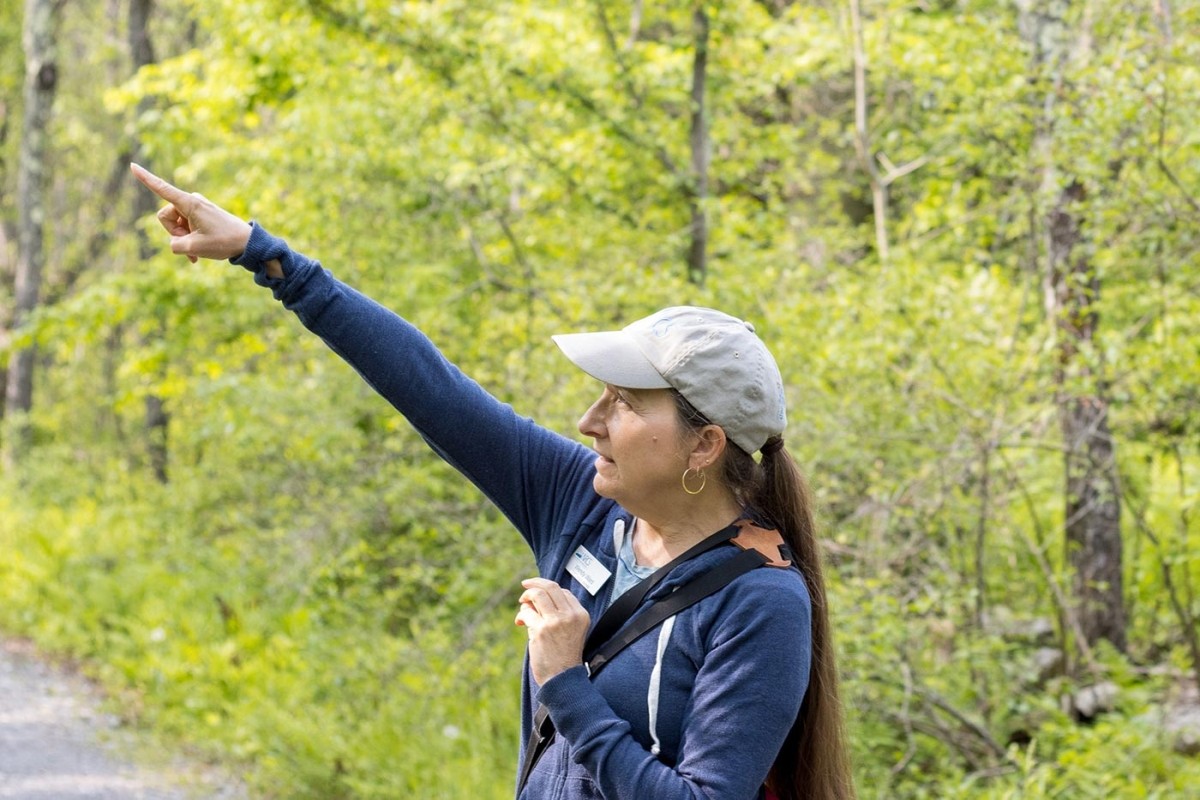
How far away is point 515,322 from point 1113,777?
3.47m

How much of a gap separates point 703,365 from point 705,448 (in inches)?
6.0

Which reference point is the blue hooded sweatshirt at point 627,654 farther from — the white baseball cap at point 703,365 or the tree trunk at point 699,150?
the tree trunk at point 699,150

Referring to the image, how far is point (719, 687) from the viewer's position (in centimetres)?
199

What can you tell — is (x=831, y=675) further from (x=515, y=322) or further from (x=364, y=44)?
(x=364, y=44)

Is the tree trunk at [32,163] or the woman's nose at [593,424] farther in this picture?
the tree trunk at [32,163]

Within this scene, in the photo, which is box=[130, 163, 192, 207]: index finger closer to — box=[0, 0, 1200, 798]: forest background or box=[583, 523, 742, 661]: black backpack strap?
box=[583, 523, 742, 661]: black backpack strap

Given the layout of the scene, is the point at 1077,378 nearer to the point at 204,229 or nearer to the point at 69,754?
the point at 204,229

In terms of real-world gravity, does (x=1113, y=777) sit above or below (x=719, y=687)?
below

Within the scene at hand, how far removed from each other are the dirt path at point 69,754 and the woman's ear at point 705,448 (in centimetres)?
467

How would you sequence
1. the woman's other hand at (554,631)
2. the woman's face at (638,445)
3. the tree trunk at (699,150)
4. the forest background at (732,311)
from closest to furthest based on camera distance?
the woman's other hand at (554,631)
the woman's face at (638,445)
the forest background at (732,311)
the tree trunk at (699,150)

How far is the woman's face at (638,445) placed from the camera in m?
2.20

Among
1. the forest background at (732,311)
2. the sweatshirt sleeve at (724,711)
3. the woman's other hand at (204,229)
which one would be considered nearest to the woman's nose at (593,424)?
the sweatshirt sleeve at (724,711)

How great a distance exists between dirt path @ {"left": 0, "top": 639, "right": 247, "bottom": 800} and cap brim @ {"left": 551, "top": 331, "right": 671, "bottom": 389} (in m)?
4.69

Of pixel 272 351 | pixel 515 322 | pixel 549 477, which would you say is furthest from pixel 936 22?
pixel 549 477
